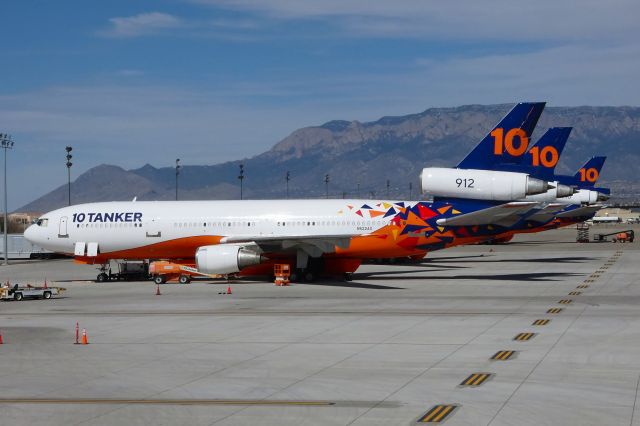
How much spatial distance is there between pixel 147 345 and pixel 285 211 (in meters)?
27.9

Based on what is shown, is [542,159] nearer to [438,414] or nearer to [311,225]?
[311,225]

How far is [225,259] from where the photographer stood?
5291cm

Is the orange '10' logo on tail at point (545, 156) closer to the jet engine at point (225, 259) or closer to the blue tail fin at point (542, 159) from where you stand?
the blue tail fin at point (542, 159)

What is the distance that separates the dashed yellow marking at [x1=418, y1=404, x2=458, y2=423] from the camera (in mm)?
18797

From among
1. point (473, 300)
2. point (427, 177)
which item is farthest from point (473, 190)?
point (473, 300)

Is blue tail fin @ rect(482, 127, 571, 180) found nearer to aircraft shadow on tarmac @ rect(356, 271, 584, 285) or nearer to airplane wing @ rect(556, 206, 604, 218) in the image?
aircraft shadow on tarmac @ rect(356, 271, 584, 285)

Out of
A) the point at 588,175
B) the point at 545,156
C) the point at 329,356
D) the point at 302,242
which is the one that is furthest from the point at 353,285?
the point at 588,175

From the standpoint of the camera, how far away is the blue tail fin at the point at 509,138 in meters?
51.2

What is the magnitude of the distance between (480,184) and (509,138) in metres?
3.15

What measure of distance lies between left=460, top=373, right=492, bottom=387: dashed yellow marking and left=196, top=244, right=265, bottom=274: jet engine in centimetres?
3058

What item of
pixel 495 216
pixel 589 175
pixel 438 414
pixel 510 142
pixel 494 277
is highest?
pixel 589 175

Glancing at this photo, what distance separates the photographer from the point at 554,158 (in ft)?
212

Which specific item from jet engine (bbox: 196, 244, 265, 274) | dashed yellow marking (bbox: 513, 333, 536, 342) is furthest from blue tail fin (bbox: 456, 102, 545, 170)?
dashed yellow marking (bbox: 513, 333, 536, 342)

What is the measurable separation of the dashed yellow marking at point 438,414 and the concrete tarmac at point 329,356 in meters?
A: 0.09
